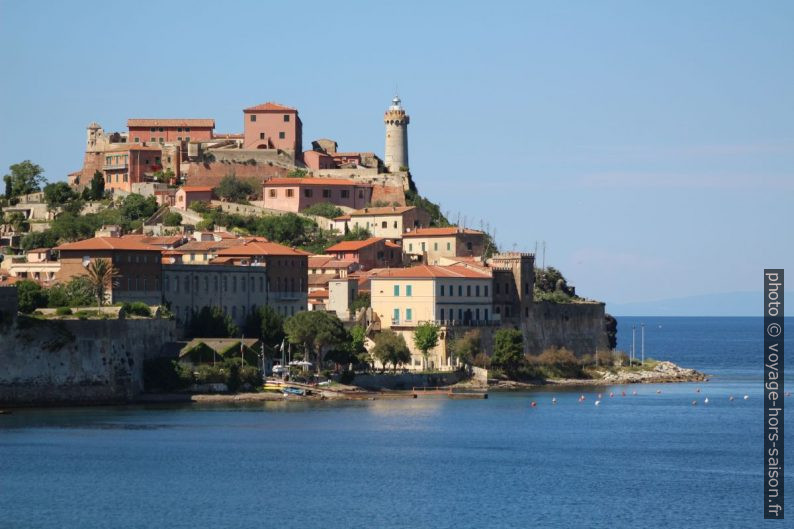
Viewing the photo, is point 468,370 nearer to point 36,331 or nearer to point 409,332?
point 409,332

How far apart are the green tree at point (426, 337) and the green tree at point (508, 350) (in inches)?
141

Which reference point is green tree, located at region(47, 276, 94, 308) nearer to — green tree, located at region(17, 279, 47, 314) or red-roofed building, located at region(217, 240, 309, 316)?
green tree, located at region(17, 279, 47, 314)

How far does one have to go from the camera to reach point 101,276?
8331 cm

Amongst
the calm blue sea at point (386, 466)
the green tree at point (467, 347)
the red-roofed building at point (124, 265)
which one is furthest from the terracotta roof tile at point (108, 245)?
the green tree at point (467, 347)

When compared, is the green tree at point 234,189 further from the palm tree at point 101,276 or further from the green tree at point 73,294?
the palm tree at point 101,276

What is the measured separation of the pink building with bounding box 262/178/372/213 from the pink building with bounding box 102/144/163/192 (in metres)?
8.81

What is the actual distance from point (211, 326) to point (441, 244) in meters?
26.6

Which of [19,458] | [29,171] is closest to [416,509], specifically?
[19,458]

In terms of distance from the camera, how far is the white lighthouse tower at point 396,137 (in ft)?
425

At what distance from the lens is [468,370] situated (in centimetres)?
9450

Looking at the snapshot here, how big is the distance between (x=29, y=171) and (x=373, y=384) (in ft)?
157

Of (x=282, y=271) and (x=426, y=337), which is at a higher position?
(x=282, y=271)

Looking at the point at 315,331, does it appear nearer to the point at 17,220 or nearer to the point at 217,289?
the point at 217,289
